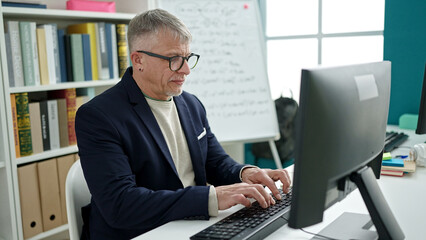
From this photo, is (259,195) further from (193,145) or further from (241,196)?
(193,145)

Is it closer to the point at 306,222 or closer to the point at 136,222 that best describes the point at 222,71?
the point at 136,222

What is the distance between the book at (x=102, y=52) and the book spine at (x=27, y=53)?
403 millimetres

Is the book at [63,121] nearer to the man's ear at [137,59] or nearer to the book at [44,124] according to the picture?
the book at [44,124]

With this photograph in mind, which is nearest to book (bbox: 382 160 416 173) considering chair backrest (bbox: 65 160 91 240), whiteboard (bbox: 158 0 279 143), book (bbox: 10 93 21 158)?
chair backrest (bbox: 65 160 91 240)

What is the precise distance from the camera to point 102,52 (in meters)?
2.51

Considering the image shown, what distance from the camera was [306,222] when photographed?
0.84 metres

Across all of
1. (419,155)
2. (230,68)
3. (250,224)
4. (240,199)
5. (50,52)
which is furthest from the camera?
(230,68)

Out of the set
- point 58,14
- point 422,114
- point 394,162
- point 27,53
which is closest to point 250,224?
point 394,162

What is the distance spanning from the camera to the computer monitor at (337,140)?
0.79m

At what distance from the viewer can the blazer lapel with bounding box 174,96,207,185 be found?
1546 mm

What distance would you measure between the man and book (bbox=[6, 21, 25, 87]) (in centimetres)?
91

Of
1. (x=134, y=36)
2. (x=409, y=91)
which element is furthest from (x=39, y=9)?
(x=409, y=91)

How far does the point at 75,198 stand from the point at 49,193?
1.09m

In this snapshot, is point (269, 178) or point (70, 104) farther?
point (70, 104)
